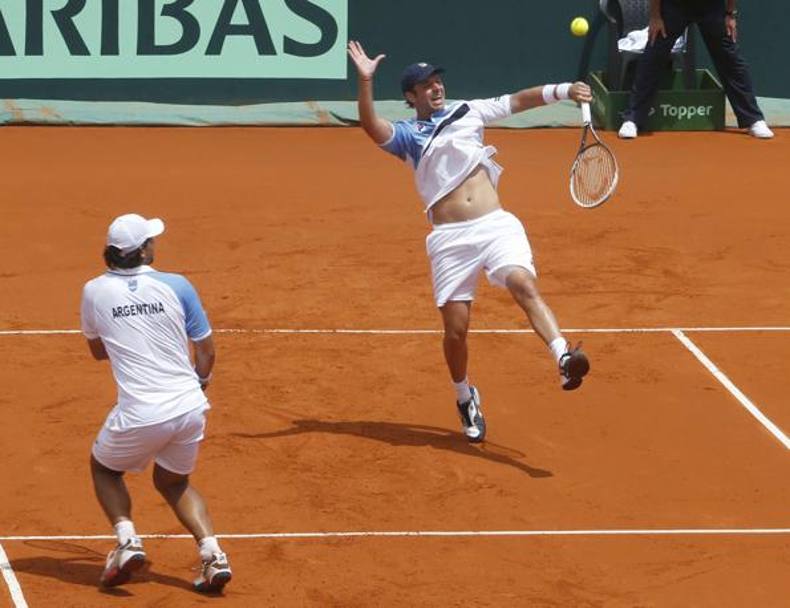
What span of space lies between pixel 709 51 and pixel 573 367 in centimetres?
933

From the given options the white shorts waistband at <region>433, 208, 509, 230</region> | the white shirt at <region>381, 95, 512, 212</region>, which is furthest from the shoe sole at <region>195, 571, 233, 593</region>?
the white shirt at <region>381, 95, 512, 212</region>

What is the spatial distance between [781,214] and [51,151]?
7102mm

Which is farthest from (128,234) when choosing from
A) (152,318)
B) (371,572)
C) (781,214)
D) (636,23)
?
A: (636,23)

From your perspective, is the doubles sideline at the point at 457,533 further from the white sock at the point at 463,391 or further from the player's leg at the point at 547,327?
the white sock at the point at 463,391

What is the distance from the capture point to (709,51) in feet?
60.3

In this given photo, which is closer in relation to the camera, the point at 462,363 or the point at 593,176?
the point at 462,363

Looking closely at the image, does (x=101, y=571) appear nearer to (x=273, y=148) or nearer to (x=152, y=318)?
(x=152, y=318)

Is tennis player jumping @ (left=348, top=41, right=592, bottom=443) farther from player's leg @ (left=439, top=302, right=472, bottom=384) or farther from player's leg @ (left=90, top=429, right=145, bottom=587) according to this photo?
player's leg @ (left=90, top=429, right=145, bottom=587)

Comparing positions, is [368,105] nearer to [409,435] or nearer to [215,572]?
[409,435]

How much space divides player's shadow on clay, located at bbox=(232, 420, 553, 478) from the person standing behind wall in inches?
313

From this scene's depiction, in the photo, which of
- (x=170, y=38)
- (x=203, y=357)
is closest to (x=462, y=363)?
(x=203, y=357)

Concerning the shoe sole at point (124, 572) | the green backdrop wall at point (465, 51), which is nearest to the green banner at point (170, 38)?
the green backdrop wall at point (465, 51)

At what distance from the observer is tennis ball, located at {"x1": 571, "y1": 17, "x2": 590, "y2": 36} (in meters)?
19.2

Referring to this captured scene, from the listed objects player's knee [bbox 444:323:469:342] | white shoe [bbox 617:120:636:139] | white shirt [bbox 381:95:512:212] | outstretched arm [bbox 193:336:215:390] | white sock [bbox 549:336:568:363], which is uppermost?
white shirt [bbox 381:95:512:212]
